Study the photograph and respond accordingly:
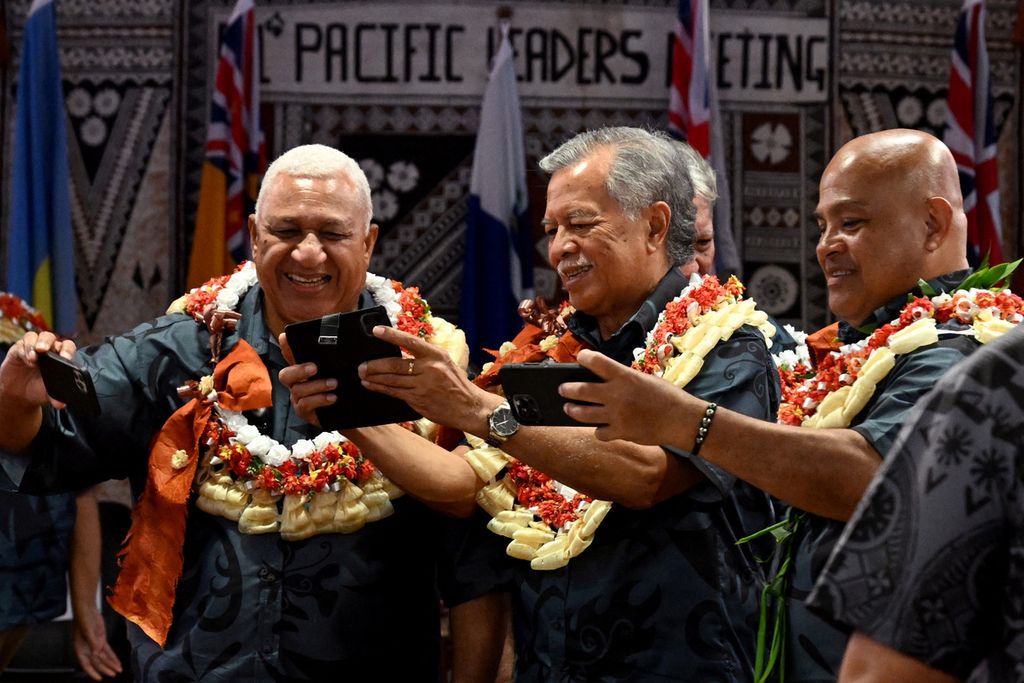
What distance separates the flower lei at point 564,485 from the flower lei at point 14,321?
6.35ft

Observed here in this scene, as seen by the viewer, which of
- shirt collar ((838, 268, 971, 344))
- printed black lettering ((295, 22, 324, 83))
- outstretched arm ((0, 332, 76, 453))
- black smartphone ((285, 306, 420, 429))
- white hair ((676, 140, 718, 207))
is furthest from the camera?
printed black lettering ((295, 22, 324, 83))

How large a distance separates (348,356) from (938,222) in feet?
3.60

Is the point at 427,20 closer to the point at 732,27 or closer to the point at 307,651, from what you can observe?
the point at 732,27

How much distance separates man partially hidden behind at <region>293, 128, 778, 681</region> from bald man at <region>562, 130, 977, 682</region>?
22 cm

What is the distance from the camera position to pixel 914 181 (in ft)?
7.63

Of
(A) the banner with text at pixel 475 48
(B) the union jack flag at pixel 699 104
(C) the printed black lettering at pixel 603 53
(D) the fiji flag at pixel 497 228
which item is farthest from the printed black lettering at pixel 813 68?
(D) the fiji flag at pixel 497 228

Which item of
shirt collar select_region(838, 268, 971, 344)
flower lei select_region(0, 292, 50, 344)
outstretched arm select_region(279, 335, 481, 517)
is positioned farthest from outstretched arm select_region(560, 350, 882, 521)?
flower lei select_region(0, 292, 50, 344)

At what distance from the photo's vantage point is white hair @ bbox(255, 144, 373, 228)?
2770 millimetres

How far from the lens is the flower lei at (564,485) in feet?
8.01

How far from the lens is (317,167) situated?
9.09 ft

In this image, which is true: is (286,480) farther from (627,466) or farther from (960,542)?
(960,542)

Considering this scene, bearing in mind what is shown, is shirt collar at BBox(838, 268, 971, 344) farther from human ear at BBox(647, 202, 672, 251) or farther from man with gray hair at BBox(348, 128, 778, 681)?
human ear at BBox(647, 202, 672, 251)

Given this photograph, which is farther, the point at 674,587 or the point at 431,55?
the point at 431,55

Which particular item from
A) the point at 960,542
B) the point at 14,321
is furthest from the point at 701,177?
the point at 960,542
